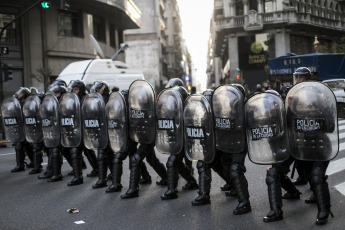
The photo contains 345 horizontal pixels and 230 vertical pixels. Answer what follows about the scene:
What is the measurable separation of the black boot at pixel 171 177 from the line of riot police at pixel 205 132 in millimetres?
14

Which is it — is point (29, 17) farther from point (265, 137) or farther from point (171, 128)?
point (265, 137)

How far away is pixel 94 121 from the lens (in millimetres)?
6949

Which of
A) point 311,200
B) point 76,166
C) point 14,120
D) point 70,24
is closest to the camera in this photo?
point 311,200

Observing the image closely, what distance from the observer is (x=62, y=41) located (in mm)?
25172

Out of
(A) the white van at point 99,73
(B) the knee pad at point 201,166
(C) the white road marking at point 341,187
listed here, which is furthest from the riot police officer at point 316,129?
(A) the white van at point 99,73

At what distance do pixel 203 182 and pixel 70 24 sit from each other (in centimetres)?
2283

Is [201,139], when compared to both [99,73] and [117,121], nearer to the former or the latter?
[117,121]

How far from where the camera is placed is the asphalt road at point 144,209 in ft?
16.0

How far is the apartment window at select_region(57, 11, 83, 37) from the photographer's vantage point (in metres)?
25.9

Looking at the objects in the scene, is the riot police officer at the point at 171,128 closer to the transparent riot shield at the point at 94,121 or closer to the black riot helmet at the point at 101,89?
the transparent riot shield at the point at 94,121

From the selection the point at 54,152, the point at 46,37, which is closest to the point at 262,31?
the point at 46,37

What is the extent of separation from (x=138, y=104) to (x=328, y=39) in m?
39.2

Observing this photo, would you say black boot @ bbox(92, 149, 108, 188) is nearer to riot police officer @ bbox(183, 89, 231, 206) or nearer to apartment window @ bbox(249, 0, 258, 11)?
riot police officer @ bbox(183, 89, 231, 206)

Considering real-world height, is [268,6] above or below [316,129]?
above
